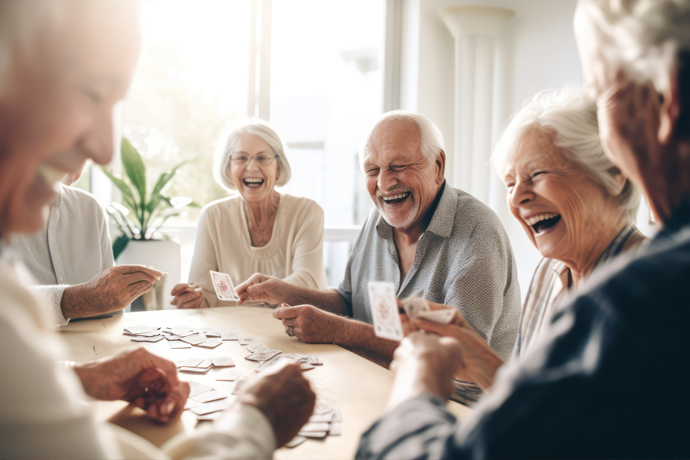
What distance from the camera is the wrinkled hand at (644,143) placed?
2.24 ft

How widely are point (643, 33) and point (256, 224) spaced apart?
2753 mm

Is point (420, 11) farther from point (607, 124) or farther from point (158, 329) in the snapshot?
point (607, 124)

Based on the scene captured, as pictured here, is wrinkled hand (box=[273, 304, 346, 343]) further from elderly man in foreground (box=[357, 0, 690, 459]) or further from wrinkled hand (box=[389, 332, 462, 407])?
elderly man in foreground (box=[357, 0, 690, 459])

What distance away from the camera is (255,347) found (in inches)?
71.2

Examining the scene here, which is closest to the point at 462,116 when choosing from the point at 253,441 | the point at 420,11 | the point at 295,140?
the point at 420,11

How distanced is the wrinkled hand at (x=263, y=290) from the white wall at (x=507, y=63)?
2.82 meters

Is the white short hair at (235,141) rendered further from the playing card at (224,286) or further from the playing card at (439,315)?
the playing card at (439,315)

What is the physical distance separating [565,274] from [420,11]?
4.14 metres

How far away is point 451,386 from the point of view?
0.84 m

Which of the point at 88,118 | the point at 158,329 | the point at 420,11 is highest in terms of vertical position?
the point at 420,11

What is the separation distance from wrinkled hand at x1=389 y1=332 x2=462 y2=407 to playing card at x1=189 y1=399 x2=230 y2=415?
0.54 m

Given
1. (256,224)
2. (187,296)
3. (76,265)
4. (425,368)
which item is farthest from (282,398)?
(256,224)

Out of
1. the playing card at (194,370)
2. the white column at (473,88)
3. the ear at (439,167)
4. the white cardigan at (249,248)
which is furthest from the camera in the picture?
the white column at (473,88)

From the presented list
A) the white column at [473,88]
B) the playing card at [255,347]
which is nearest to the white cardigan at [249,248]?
the playing card at [255,347]
